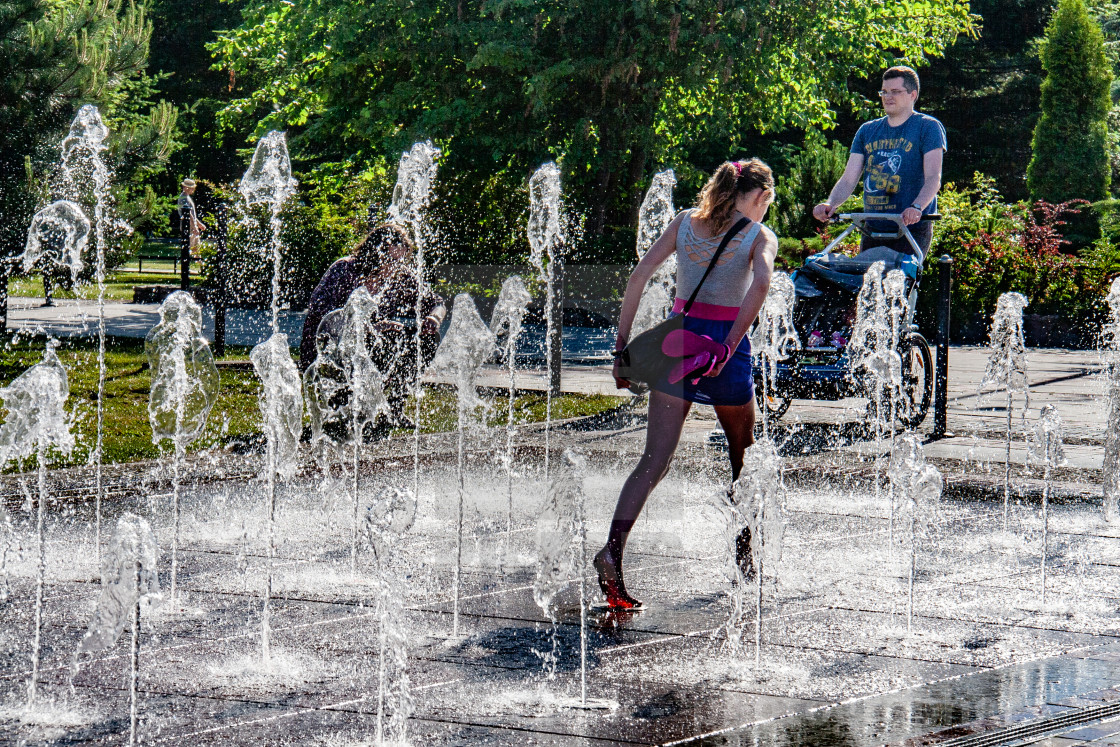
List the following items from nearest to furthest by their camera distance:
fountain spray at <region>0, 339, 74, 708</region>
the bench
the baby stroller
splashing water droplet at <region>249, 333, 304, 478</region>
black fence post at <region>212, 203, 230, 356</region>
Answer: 1. fountain spray at <region>0, 339, 74, 708</region>
2. splashing water droplet at <region>249, 333, 304, 478</region>
3. the baby stroller
4. black fence post at <region>212, 203, 230, 356</region>
5. the bench

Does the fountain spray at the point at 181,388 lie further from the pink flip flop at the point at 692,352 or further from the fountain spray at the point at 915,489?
the fountain spray at the point at 915,489

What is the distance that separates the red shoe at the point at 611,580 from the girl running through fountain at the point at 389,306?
4.14m

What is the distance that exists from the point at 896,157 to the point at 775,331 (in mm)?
1491

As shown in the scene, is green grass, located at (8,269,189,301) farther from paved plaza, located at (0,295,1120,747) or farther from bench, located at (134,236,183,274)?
bench, located at (134,236,183,274)

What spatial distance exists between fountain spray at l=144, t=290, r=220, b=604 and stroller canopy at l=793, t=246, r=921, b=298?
3962 millimetres

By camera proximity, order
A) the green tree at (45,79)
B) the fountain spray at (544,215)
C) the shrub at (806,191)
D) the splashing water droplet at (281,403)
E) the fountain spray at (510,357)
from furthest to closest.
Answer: the shrub at (806,191) < the fountain spray at (544,215) < the green tree at (45,79) < the splashing water droplet at (281,403) < the fountain spray at (510,357)

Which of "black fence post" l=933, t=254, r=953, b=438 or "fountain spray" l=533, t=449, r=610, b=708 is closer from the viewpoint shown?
"fountain spray" l=533, t=449, r=610, b=708

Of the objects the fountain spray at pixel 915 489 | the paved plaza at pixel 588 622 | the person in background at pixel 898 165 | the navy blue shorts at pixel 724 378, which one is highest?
the person in background at pixel 898 165

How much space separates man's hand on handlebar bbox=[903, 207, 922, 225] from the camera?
8.76 metres

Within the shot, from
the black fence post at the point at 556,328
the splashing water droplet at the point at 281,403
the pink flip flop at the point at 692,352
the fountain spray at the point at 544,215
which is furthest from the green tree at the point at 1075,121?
the pink flip flop at the point at 692,352

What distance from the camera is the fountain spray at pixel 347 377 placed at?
880cm

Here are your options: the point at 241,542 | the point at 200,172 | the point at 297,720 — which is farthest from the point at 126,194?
the point at 200,172

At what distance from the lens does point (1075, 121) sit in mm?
27922

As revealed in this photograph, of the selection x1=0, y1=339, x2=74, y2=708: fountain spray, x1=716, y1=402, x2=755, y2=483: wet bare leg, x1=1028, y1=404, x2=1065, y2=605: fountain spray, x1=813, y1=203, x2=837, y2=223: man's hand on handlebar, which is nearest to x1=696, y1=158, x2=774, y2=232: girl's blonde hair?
x1=716, y1=402, x2=755, y2=483: wet bare leg
